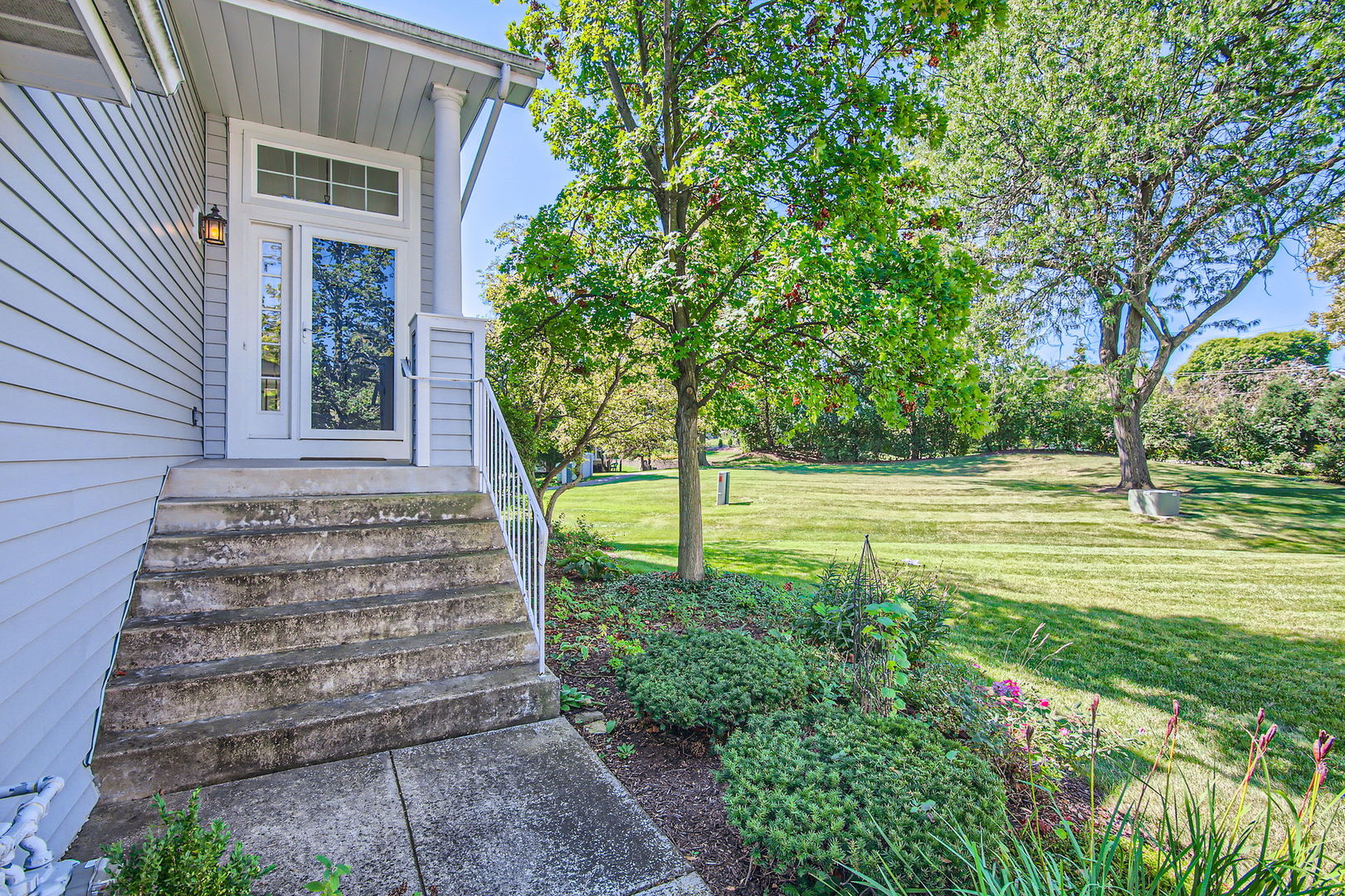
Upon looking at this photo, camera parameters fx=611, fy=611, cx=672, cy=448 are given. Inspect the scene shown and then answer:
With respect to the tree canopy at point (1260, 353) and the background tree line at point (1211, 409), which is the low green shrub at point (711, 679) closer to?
the background tree line at point (1211, 409)

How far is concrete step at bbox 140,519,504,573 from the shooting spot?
324cm

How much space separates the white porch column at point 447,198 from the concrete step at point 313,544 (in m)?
1.71

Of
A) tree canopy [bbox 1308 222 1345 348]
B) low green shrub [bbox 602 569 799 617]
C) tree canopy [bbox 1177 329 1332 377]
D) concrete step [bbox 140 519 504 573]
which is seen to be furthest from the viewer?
tree canopy [bbox 1177 329 1332 377]

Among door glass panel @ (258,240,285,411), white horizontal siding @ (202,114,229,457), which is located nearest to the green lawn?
door glass panel @ (258,240,285,411)

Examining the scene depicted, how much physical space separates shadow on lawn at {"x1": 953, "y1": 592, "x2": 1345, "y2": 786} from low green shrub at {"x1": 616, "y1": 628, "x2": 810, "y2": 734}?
253cm

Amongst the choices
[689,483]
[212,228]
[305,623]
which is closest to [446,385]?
[305,623]

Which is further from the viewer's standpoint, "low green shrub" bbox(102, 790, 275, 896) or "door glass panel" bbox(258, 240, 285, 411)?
"door glass panel" bbox(258, 240, 285, 411)

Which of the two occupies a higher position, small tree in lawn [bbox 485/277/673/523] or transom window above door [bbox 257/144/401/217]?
transom window above door [bbox 257/144/401/217]

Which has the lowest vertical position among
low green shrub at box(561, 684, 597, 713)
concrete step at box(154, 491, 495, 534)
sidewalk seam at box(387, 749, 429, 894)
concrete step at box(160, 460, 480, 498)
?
low green shrub at box(561, 684, 597, 713)

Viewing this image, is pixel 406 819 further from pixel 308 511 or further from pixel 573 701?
pixel 308 511

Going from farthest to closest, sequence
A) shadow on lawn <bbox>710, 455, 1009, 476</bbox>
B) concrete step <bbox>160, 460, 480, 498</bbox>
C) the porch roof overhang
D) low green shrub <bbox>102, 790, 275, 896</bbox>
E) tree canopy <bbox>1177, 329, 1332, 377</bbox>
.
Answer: shadow on lawn <bbox>710, 455, 1009, 476</bbox> < tree canopy <bbox>1177, 329, 1332, 377</bbox> < the porch roof overhang < concrete step <bbox>160, 460, 480, 498</bbox> < low green shrub <bbox>102, 790, 275, 896</bbox>

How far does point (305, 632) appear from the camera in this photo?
308cm

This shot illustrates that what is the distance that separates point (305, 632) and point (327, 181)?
3937 millimetres

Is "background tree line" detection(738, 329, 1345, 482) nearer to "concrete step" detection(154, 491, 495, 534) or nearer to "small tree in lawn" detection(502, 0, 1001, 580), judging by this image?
"small tree in lawn" detection(502, 0, 1001, 580)
